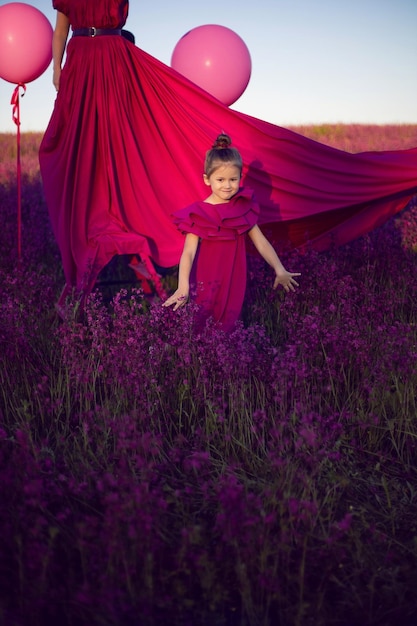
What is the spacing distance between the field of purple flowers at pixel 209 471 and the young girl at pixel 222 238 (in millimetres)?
338

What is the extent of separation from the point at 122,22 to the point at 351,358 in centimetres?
265

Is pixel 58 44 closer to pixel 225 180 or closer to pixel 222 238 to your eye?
pixel 225 180

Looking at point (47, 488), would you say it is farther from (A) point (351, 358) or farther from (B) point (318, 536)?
(A) point (351, 358)

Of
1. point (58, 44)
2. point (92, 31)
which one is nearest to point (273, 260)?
point (92, 31)

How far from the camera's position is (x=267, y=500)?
2172 millimetres

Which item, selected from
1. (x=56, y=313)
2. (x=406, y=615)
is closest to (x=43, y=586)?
(x=406, y=615)

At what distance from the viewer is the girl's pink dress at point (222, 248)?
3613 millimetres

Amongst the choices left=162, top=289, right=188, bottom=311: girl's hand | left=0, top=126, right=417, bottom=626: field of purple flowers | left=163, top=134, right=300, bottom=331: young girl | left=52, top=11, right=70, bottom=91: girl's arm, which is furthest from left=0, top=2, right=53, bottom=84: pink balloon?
left=162, top=289, right=188, bottom=311: girl's hand

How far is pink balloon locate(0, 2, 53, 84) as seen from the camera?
17.1ft

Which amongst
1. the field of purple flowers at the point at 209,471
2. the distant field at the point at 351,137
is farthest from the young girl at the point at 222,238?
the distant field at the point at 351,137

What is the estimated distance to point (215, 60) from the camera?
5.14 m

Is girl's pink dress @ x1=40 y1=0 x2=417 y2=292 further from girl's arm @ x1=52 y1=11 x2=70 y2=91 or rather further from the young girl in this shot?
the young girl

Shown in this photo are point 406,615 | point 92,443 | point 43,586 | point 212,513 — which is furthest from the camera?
point 92,443

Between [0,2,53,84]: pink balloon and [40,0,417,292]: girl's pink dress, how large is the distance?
42.1 inches
